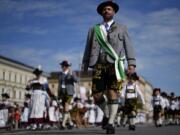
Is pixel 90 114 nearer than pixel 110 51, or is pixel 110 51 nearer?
pixel 110 51

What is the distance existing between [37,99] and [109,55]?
6.69 m

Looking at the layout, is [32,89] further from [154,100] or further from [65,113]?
[154,100]

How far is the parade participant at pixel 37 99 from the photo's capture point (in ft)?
44.3

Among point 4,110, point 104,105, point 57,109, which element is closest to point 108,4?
point 104,105

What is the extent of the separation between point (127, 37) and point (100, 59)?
0.63 metres

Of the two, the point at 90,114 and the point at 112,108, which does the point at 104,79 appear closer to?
the point at 112,108

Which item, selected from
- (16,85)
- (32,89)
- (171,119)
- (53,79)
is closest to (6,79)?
(16,85)

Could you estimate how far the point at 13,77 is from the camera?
326 feet

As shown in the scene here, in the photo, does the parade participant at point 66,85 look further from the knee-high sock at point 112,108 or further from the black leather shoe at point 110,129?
the black leather shoe at point 110,129

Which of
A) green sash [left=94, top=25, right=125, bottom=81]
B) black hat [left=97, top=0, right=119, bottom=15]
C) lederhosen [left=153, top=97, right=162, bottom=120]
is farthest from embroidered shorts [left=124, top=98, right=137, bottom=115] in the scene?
black hat [left=97, top=0, right=119, bottom=15]

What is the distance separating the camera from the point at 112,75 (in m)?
7.42

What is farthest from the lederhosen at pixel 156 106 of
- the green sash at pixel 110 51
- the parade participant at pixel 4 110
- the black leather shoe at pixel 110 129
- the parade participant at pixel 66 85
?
the black leather shoe at pixel 110 129

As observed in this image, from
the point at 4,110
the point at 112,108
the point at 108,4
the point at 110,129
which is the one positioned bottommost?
the point at 110,129

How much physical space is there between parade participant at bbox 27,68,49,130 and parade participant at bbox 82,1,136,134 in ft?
19.5
